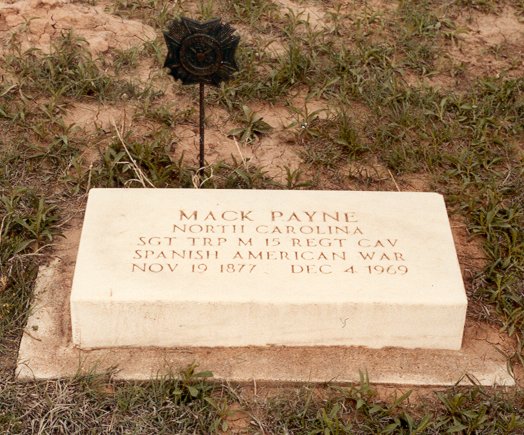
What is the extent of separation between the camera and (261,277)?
3.93m

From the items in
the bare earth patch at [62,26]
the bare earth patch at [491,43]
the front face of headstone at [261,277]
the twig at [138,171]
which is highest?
the front face of headstone at [261,277]

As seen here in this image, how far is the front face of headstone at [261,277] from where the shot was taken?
12.7 feet

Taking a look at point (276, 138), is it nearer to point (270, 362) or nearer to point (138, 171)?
point (138, 171)

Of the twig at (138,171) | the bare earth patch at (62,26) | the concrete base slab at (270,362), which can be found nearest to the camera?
the concrete base slab at (270,362)

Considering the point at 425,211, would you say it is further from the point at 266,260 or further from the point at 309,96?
the point at 309,96

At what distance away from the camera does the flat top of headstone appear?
3.88m

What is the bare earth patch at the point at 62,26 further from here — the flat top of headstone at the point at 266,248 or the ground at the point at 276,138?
the flat top of headstone at the point at 266,248

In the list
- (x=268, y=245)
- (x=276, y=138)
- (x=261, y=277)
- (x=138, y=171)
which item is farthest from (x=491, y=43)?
(x=261, y=277)

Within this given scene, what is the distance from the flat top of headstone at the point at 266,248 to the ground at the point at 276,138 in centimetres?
32

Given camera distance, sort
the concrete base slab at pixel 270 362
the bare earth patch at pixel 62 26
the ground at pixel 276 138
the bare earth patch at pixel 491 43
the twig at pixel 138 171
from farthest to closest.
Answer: the bare earth patch at pixel 491 43, the bare earth patch at pixel 62 26, the twig at pixel 138 171, the concrete base slab at pixel 270 362, the ground at pixel 276 138

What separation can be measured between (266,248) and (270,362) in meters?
0.43

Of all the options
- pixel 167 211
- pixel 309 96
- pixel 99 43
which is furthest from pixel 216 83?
pixel 99 43

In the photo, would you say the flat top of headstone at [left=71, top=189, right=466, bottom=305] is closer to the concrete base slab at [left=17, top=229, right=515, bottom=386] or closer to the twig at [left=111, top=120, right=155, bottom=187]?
the concrete base slab at [left=17, top=229, right=515, bottom=386]

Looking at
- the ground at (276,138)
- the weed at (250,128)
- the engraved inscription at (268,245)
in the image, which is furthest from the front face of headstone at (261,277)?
the weed at (250,128)
